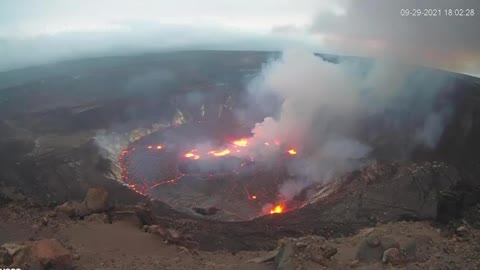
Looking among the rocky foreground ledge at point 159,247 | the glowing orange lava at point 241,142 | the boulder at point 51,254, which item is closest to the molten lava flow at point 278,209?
the rocky foreground ledge at point 159,247

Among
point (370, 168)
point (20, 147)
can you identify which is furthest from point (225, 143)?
point (20, 147)

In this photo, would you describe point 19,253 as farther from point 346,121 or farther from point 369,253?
point 346,121

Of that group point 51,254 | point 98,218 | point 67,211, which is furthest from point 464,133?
→ point 51,254

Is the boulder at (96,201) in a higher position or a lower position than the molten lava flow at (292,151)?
higher

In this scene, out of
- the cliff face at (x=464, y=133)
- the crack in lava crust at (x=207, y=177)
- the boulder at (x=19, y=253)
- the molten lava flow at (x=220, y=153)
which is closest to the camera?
the boulder at (x=19, y=253)

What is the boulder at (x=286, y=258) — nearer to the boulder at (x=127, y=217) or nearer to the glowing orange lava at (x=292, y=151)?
the boulder at (x=127, y=217)

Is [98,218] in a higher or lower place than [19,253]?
lower

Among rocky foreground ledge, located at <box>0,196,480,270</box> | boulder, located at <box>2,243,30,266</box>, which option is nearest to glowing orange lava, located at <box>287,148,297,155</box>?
rocky foreground ledge, located at <box>0,196,480,270</box>
